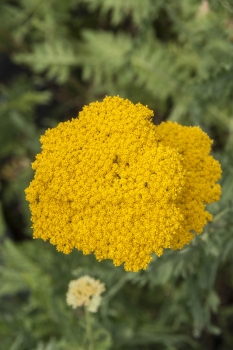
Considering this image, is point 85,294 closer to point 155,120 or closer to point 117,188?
point 117,188

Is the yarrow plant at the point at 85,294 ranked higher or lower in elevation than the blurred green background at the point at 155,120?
lower

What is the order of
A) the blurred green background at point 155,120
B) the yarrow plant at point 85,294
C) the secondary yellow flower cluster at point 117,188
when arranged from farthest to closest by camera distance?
the blurred green background at point 155,120, the yarrow plant at point 85,294, the secondary yellow flower cluster at point 117,188

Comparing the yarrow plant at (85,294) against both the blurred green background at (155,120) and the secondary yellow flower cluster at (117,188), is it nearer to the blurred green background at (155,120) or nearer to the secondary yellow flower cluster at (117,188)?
the blurred green background at (155,120)

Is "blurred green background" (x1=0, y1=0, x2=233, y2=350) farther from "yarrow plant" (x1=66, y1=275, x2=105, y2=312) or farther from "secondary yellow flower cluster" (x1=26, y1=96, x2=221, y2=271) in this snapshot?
"secondary yellow flower cluster" (x1=26, y1=96, x2=221, y2=271)

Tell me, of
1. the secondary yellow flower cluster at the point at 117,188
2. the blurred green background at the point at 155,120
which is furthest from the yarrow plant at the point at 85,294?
the secondary yellow flower cluster at the point at 117,188

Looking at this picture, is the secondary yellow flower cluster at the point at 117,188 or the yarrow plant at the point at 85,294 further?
the yarrow plant at the point at 85,294

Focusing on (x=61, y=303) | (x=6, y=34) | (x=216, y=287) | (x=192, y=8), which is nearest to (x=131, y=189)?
(x=61, y=303)
